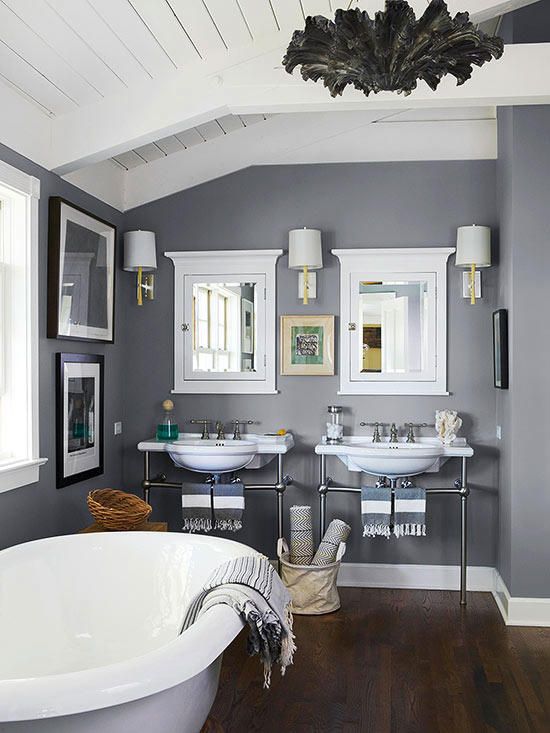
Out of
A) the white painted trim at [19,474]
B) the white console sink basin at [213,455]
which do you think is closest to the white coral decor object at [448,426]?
the white console sink basin at [213,455]

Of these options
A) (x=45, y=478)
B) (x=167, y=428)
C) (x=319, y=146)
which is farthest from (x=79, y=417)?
(x=319, y=146)

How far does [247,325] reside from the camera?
528 centimetres

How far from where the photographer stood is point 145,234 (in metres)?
5.16

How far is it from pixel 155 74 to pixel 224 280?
163 centimetres

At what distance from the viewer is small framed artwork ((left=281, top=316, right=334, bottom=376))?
17.1 ft

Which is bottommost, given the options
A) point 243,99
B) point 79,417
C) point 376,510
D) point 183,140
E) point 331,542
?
point 331,542

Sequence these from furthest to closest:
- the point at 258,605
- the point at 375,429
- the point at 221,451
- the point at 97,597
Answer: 1. the point at 375,429
2. the point at 221,451
3. the point at 97,597
4. the point at 258,605

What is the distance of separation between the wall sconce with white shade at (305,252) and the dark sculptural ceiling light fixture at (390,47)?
2561 mm

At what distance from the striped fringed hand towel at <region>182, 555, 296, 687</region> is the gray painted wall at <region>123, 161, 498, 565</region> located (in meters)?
2.47

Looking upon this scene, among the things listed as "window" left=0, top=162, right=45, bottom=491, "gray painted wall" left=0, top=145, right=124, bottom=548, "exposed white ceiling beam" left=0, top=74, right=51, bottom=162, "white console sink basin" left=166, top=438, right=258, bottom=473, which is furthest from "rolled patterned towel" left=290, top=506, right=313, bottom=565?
"exposed white ceiling beam" left=0, top=74, right=51, bottom=162

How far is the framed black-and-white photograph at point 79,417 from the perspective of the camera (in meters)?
4.26

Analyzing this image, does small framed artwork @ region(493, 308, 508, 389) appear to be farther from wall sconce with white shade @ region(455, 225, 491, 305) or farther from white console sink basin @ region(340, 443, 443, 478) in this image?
white console sink basin @ region(340, 443, 443, 478)

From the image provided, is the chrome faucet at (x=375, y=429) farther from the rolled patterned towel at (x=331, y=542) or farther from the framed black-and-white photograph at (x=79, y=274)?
the framed black-and-white photograph at (x=79, y=274)

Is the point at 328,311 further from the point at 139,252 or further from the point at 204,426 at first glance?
the point at 139,252
